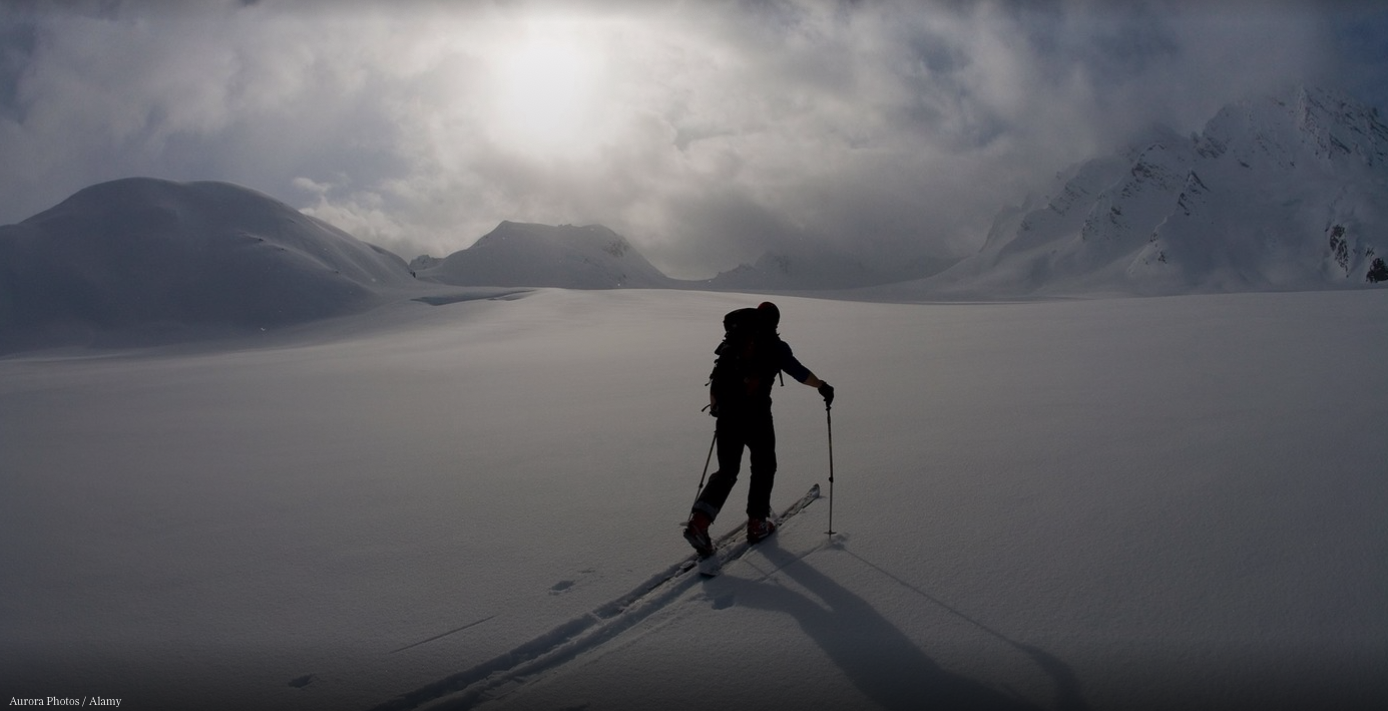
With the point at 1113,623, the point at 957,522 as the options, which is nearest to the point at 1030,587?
the point at 1113,623

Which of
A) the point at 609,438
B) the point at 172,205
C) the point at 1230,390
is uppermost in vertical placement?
the point at 172,205

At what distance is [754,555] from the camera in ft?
15.9

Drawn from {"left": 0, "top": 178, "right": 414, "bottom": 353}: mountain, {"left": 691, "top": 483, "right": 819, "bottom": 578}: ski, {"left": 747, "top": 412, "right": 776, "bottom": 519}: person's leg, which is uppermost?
{"left": 0, "top": 178, "right": 414, "bottom": 353}: mountain

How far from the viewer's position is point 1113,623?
3.52 metres

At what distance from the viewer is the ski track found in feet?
10.9

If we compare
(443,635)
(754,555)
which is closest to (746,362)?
(754,555)

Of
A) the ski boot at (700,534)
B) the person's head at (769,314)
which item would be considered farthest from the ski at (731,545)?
Answer: the person's head at (769,314)

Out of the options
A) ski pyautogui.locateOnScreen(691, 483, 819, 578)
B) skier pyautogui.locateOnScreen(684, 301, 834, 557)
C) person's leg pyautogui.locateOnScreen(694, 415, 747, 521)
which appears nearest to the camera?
ski pyautogui.locateOnScreen(691, 483, 819, 578)

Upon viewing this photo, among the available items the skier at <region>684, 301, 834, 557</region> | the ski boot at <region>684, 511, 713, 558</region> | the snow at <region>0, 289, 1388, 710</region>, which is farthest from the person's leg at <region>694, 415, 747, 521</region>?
the snow at <region>0, 289, 1388, 710</region>

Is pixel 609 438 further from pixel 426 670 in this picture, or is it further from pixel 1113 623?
pixel 1113 623

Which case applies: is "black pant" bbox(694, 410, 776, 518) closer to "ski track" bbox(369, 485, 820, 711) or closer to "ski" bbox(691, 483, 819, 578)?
"ski" bbox(691, 483, 819, 578)

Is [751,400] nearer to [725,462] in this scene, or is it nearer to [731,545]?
[725,462]

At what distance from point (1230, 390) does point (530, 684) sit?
9203 mm

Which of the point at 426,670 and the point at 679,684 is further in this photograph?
the point at 426,670
